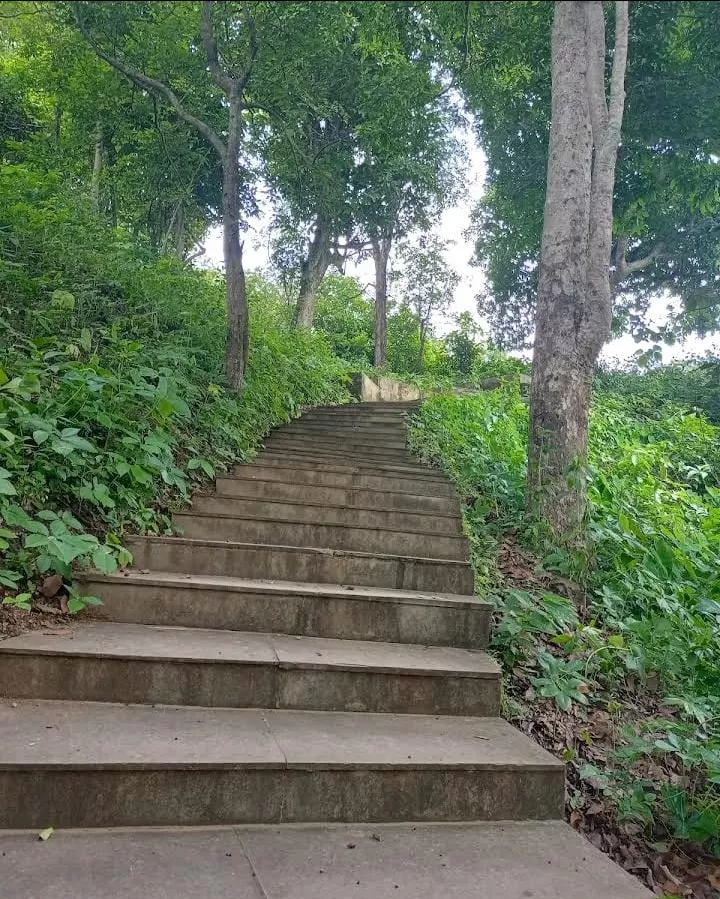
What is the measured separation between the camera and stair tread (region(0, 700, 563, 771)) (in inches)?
65.1

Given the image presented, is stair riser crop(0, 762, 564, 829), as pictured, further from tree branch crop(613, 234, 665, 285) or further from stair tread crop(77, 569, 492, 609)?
tree branch crop(613, 234, 665, 285)

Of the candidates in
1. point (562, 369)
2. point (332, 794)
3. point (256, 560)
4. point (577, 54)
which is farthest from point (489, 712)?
point (577, 54)

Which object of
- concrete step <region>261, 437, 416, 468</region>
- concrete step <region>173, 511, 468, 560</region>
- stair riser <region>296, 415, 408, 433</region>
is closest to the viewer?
concrete step <region>173, 511, 468, 560</region>

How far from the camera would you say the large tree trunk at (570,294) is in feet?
8.04

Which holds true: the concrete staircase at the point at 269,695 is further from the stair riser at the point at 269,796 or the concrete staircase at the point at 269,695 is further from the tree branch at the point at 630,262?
the tree branch at the point at 630,262

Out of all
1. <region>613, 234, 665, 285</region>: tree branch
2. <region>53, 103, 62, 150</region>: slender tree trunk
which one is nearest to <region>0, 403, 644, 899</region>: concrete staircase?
<region>53, 103, 62, 150</region>: slender tree trunk

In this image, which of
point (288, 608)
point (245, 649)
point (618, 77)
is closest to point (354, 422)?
point (288, 608)

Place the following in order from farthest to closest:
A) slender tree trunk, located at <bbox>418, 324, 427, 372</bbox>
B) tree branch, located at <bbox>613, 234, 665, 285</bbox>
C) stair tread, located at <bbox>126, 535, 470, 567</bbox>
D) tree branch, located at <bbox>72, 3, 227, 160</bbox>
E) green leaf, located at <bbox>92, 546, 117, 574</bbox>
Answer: slender tree trunk, located at <bbox>418, 324, 427, 372</bbox> → tree branch, located at <bbox>613, 234, 665, 285</bbox> → stair tread, located at <bbox>126, 535, 470, 567</bbox> → green leaf, located at <bbox>92, 546, 117, 574</bbox> → tree branch, located at <bbox>72, 3, 227, 160</bbox>

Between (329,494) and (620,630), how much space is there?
70.4 inches

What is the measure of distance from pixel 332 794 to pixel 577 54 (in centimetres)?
208

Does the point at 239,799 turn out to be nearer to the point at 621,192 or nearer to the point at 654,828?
the point at 654,828

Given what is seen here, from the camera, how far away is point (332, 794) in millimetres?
1772

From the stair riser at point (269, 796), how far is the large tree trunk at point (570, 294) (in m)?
1.56

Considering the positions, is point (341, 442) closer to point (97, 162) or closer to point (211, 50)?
point (97, 162)
